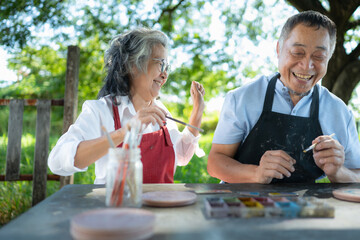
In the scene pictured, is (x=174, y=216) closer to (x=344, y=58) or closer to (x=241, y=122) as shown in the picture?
(x=241, y=122)

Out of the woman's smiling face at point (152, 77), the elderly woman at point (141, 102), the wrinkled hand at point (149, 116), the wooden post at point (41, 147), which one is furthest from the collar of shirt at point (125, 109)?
the wooden post at point (41, 147)

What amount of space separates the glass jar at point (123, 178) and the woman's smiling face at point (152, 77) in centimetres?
105

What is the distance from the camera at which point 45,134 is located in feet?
10.9

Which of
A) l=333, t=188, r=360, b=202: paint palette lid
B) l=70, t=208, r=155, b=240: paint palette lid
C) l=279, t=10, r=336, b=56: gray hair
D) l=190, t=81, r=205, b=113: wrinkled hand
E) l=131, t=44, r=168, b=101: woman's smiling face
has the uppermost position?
l=279, t=10, r=336, b=56: gray hair

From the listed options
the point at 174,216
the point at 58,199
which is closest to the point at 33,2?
the point at 58,199

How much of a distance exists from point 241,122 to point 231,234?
1.33m

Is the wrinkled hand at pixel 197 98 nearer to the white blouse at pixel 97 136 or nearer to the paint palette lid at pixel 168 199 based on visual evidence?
the white blouse at pixel 97 136

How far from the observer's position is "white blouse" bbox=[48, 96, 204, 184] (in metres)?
1.79

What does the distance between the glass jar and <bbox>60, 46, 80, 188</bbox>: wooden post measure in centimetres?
233

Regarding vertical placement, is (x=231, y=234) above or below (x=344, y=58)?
below

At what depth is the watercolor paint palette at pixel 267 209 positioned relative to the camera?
1.15m

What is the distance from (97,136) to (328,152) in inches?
51.8

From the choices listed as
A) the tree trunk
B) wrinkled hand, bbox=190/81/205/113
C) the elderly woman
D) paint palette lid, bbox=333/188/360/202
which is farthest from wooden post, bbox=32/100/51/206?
the tree trunk

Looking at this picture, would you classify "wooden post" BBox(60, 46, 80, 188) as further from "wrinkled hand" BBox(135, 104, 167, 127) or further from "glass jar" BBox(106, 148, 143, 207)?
"glass jar" BBox(106, 148, 143, 207)
